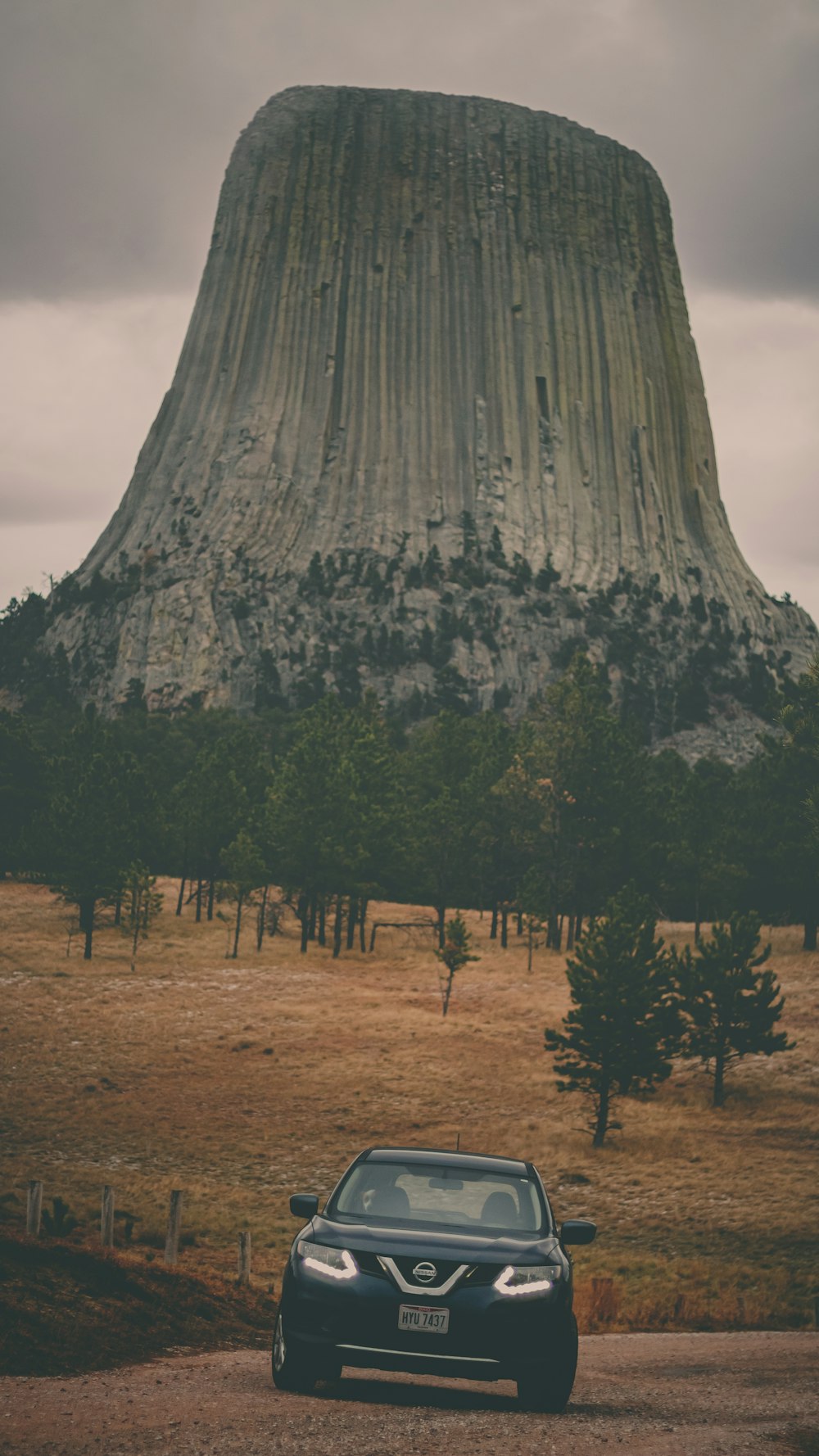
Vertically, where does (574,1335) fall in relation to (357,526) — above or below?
below

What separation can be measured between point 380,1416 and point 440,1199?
218 cm

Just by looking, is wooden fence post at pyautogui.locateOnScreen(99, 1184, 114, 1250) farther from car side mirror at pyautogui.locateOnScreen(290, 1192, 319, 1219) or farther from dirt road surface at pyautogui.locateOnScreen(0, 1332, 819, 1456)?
car side mirror at pyautogui.locateOnScreen(290, 1192, 319, 1219)

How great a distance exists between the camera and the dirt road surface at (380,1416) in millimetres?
8625

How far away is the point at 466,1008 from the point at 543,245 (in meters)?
148

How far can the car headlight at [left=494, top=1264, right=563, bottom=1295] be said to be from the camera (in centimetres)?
991

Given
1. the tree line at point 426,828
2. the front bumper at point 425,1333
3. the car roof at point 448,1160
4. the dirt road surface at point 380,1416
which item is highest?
the tree line at point 426,828

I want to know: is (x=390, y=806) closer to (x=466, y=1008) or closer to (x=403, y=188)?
(x=466, y=1008)

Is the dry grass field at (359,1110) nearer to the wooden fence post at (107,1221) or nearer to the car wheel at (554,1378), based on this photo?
the wooden fence post at (107,1221)

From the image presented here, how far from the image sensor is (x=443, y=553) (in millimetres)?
159750

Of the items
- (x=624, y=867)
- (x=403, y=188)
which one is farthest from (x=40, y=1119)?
(x=403, y=188)

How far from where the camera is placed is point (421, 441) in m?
168

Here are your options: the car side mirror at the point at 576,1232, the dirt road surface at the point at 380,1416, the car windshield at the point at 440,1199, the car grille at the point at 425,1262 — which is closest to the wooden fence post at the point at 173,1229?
the dirt road surface at the point at 380,1416

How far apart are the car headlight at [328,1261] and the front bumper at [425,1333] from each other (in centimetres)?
7

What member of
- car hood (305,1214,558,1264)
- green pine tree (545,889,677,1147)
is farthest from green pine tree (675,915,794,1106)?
car hood (305,1214,558,1264)
